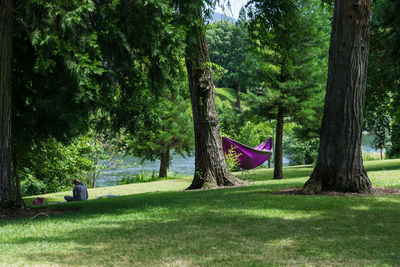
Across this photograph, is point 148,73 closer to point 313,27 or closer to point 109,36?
point 109,36

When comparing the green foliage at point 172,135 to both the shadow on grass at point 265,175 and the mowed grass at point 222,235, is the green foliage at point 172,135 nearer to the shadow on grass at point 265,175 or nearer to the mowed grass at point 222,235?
the shadow on grass at point 265,175

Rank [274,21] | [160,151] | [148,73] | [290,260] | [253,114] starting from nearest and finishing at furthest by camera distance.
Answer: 1. [290,260]
2. [148,73]
3. [274,21]
4. [253,114]
5. [160,151]

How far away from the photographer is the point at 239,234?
14.1 ft

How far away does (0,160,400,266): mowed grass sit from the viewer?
342cm

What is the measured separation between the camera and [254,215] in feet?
17.3

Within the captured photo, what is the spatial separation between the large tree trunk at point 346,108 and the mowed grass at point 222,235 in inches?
23.2

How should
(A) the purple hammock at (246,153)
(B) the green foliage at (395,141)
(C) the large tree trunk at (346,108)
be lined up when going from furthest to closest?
(B) the green foliage at (395,141) → (A) the purple hammock at (246,153) → (C) the large tree trunk at (346,108)

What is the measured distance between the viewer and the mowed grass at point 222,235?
3.42 metres

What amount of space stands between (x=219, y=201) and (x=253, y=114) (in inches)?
338

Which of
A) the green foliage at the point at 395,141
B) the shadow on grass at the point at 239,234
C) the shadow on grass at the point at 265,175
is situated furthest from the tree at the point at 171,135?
the shadow on grass at the point at 239,234

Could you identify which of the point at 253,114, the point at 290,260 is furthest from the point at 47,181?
the point at 290,260

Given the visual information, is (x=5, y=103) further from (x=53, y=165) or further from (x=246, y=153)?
(x=246, y=153)

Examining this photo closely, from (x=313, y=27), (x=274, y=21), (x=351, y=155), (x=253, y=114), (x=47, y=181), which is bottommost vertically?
(x=47, y=181)

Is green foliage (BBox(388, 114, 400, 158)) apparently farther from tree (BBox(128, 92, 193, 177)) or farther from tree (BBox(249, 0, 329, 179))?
tree (BBox(128, 92, 193, 177))
